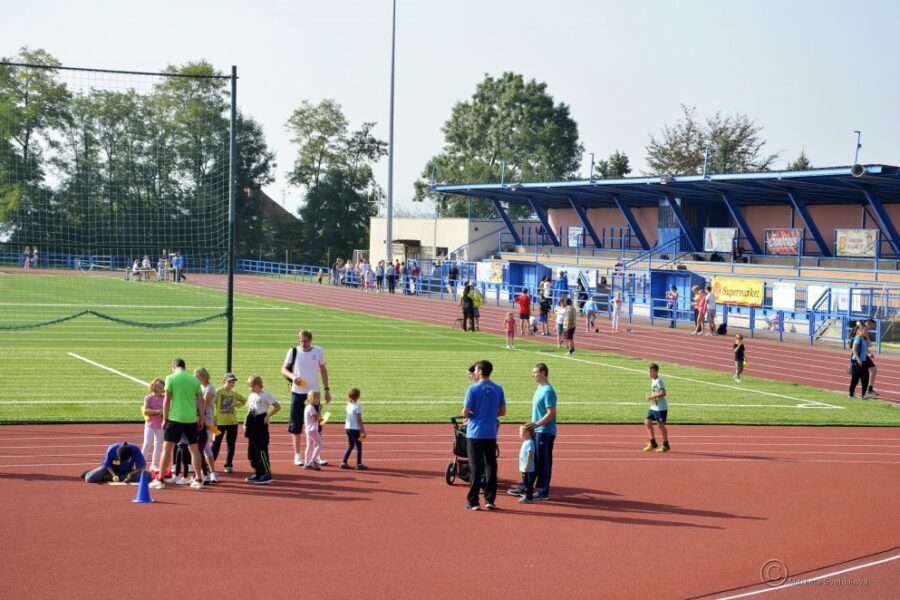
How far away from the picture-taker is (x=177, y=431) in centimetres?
1319

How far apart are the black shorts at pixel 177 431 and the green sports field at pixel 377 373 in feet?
19.2

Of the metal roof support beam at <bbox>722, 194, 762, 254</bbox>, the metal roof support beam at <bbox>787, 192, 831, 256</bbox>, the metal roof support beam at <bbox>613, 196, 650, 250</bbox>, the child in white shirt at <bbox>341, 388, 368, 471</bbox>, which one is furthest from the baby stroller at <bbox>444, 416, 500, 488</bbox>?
the metal roof support beam at <bbox>613, 196, 650, 250</bbox>

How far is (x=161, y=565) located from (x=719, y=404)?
15.3 m

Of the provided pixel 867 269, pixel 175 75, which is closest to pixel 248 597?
pixel 175 75

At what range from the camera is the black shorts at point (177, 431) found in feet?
43.2

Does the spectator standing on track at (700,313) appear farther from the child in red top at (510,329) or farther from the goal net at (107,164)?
the goal net at (107,164)

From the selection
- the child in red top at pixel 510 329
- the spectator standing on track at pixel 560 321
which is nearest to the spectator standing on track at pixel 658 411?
the spectator standing on track at pixel 560 321

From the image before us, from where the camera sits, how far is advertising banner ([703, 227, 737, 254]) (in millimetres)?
51953

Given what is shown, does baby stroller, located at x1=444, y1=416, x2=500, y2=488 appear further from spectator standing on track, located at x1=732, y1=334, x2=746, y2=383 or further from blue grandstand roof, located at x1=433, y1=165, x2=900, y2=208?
blue grandstand roof, located at x1=433, y1=165, x2=900, y2=208

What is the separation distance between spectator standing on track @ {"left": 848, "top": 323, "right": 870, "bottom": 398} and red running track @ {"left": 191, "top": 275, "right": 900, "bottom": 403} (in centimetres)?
86

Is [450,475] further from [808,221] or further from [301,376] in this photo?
[808,221]

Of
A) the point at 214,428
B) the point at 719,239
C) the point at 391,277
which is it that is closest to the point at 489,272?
the point at 391,277

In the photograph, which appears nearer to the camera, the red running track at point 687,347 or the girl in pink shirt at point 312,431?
the girl in pink shirt at point 312,431

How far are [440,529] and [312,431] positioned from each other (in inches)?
136
